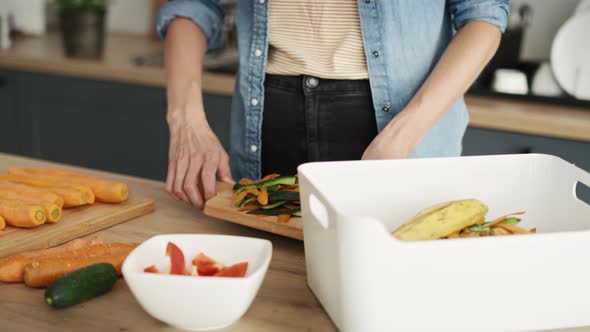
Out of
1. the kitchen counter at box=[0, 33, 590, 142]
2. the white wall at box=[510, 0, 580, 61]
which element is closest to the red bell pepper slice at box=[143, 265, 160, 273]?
the kitchen counter at box=[0, 33, 590, 142]

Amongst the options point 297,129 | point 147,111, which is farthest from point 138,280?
point 147,111

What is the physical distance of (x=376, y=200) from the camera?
98 centimetres

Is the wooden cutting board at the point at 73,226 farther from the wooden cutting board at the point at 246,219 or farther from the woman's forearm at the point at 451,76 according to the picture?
the woman's forearm at the point at 451,76

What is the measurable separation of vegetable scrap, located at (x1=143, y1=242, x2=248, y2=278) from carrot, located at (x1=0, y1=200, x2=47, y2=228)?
35cm

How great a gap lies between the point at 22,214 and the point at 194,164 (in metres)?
0.31

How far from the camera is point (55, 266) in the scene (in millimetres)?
936

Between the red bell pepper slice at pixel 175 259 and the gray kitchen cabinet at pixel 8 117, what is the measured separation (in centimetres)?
229

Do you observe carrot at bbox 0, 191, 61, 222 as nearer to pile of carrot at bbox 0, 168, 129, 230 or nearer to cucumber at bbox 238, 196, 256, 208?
pile of carrot at bbox 0, 168, 129, 230

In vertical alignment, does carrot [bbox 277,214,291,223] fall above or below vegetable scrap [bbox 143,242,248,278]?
below

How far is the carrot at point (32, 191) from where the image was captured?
119 centimetres

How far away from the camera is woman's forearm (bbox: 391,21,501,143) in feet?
3.98

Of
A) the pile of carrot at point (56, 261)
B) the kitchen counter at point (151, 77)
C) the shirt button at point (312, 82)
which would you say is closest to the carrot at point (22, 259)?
the pile of carrot at point (56, 261)

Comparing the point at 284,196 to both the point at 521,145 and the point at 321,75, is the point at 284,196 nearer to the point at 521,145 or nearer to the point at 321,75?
the point at 321,75

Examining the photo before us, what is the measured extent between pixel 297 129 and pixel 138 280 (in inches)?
30.2
